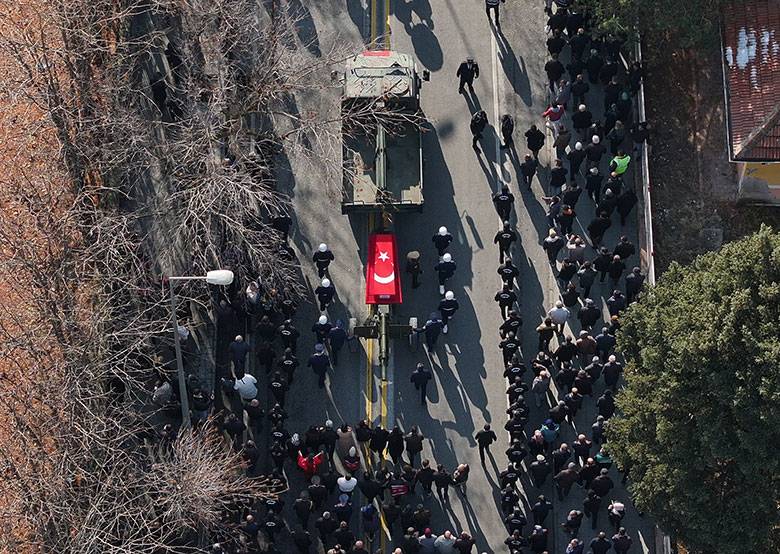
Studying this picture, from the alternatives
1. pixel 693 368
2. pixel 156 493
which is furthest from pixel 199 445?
pixel 693 368

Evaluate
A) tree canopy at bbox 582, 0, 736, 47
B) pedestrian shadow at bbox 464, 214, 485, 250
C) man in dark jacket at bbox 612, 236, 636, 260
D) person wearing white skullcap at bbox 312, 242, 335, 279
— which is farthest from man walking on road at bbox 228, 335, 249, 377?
tree canopy at bbox 582, 0, 736, 47

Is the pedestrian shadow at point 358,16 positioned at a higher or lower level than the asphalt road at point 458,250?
higher

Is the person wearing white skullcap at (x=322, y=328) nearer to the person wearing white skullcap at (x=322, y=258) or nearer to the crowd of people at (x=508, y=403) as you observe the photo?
the crowd of people at (x=508, y=403)

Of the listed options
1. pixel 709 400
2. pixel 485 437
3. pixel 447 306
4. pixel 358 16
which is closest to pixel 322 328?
pixel 447 306

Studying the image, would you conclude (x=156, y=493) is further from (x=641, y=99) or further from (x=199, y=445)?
(x=641, y=99)

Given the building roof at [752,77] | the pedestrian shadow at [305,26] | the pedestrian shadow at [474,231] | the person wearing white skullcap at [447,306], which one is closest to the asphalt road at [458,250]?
the pedestrian shadow at [474,231]

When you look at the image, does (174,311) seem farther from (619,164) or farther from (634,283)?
(619,164)

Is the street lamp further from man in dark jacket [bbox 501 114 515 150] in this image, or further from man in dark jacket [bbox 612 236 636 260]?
man in dark jacket [bbox 612 236 636 260]
